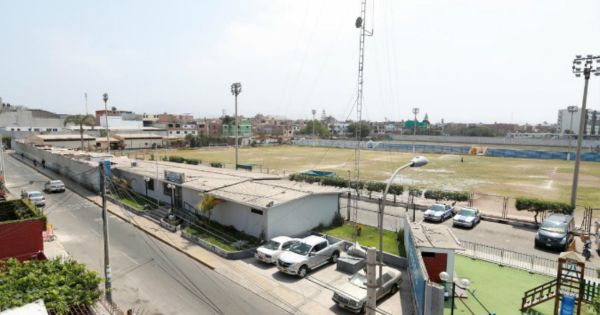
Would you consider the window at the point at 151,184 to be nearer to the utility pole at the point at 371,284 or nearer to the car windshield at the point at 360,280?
the car windshield at the point at 360,280

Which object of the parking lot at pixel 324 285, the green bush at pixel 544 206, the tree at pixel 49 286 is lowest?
the parking lot at pixel 324 285

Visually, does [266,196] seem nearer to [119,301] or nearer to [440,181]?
[119,301]

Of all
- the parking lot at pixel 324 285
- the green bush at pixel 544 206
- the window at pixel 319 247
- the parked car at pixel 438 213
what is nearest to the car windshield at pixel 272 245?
the parking lot at pixel 324 285

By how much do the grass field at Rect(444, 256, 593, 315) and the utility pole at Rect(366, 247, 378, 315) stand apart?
8626 mm

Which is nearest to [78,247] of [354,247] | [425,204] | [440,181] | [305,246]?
[305,246]

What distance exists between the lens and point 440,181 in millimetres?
50938

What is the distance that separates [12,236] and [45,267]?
6.91 meters

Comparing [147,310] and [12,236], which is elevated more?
[12,236]

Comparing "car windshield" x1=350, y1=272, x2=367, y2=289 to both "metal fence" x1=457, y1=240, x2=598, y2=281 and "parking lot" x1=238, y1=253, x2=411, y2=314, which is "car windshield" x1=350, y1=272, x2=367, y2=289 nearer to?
"parking lot" x1=238, y1=253, x2=411, y2=314

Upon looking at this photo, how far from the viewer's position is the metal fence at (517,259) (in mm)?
19062

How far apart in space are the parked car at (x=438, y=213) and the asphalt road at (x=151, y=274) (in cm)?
1919

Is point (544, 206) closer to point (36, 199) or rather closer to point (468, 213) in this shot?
point (468, 213)

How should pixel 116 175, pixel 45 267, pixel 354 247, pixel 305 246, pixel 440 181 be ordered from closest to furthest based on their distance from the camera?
pixel 45 267 → pixel 305 246 → pixel 354 247 → pixel 116 175 → pixel 440 181

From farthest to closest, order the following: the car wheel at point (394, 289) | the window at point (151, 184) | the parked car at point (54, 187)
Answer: the parked car at point (54, 187) → the window at point (151, 184) → the car wheel at point (394, 289)
